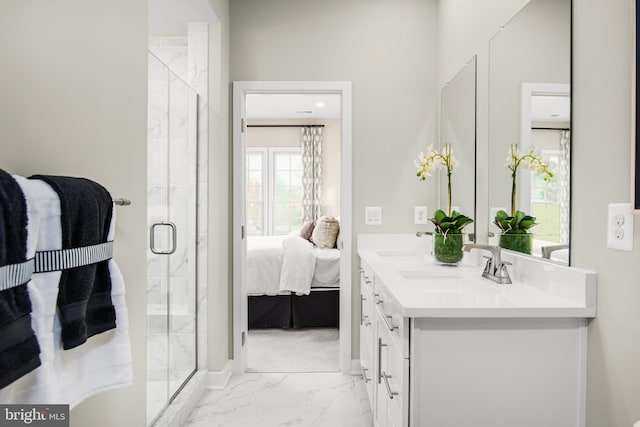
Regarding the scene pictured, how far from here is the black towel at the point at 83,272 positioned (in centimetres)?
96

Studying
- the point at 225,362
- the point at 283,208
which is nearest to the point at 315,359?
the point at 225,362

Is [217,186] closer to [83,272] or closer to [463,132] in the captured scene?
[463,132]

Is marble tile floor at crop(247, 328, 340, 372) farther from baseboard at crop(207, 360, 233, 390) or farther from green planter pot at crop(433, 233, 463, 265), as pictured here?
green planter pot at crop(433, 233, 463, 265)

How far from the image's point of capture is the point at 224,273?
110 inches

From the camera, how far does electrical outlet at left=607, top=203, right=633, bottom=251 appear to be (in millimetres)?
1135

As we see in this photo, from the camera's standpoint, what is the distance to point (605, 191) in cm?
124

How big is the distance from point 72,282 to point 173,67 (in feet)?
7.03

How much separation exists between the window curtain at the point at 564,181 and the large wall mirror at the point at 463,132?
0.84 metres

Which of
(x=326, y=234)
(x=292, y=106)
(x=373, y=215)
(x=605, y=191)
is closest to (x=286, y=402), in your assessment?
(x=373, y=215)

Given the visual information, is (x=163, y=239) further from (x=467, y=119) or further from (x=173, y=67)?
(x=467, y=119)

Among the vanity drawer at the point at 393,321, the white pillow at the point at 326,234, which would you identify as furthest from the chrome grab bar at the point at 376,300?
the white pillow at the point at 326,234

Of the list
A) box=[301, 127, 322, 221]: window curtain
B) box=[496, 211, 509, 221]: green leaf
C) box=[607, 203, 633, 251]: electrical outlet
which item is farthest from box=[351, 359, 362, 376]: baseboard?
box=[301, 127, 322, 221]: window curtain

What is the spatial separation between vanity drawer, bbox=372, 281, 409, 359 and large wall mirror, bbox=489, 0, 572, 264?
619 millimetres

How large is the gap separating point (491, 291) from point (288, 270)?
2512 millimetres
